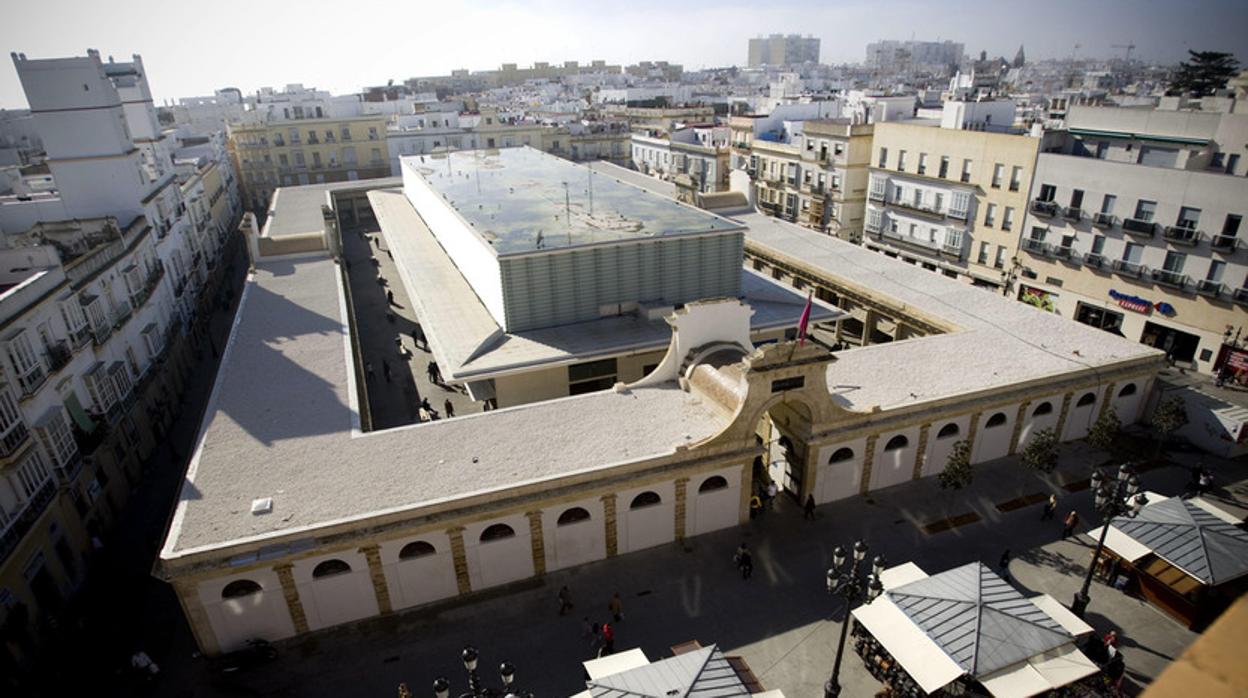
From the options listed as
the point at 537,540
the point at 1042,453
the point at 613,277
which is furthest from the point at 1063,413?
the point at 537,540

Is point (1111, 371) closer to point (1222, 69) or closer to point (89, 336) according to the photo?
point (89, 336)

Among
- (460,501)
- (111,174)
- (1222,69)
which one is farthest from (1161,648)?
(1222,69)

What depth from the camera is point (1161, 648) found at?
24516 mm

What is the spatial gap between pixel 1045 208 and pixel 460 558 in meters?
46.7

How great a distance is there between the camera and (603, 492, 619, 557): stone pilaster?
27.6 m

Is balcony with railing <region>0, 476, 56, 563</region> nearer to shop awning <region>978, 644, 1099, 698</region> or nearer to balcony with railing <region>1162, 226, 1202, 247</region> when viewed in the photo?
shop awning <region>978, 644, 1099, 698</region>

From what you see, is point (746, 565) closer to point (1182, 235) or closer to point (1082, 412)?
point (1082, 412)

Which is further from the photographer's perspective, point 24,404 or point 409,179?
Answer: point 409,179

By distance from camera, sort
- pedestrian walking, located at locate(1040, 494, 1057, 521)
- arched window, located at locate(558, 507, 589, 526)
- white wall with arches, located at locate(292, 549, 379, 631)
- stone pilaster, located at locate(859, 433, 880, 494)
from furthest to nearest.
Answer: stone pilaster, located at locate(859, 433, 880, 494) < pedestrian walking, located at locate(1040, 494, 1057, 521) < arched window, located at locate(558, 507, 589, 526) < white wall with arches, located at locate(292, 549, 379, 631)

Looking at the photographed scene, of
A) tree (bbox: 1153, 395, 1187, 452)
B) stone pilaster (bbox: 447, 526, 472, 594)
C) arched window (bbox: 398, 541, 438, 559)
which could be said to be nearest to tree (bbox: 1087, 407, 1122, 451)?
tree (bbox: 1153, 395, 1187, 452)

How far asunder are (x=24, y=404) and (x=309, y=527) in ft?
45.5

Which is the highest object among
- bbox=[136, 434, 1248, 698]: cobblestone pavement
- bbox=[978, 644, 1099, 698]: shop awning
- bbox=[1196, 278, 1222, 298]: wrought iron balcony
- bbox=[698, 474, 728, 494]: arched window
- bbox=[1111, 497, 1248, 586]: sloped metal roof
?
bbox=[1196, 278, 1222, 298]: wrought iron balcony

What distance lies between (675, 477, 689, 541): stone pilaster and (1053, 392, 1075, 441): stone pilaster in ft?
67.0

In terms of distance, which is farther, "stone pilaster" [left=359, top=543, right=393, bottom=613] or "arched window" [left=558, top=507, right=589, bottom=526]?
"arched window" [left=558, top=507, right=589, bottom=526]
